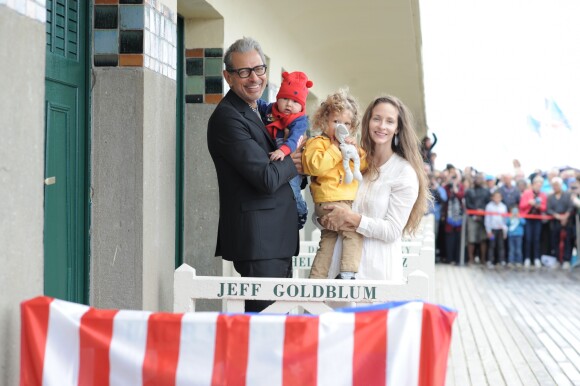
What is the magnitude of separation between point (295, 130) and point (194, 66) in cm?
259

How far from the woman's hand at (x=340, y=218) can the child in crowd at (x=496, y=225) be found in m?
15.1

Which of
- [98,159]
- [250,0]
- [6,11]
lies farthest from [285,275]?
[250,0]

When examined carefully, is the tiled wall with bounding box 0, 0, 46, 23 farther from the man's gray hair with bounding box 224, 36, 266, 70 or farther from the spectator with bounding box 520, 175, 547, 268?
the spectator with bounding box 520, 175, 547, 268

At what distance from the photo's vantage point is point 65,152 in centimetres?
488

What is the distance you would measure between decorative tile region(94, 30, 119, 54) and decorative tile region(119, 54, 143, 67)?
0.18 ft

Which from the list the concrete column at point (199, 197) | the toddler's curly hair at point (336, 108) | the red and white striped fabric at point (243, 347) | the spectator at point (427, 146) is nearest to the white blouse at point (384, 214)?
the toddler's curly hair at point (336, 108)

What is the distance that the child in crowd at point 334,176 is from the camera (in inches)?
183

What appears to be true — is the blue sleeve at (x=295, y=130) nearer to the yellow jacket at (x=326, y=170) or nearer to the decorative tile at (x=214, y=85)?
the yellow jacket at (x=326, y=170)

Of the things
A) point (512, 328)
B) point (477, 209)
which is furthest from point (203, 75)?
point (477, 209)

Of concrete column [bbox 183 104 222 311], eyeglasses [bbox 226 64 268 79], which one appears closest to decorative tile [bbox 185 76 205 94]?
concrete column [bbox 183 104 222 311]

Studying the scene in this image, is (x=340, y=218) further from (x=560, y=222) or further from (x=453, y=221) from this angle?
(x=560, y=222)

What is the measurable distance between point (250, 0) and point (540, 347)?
4.06 metres

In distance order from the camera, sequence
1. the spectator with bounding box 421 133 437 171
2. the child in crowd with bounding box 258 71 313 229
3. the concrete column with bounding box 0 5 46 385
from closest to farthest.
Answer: the concrete column with bounding box 0 5 46 385, the child in crowd with bounding box 258 71 313 229, the spectator with bounding box 421 133 437 171

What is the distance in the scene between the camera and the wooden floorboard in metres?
7.51
